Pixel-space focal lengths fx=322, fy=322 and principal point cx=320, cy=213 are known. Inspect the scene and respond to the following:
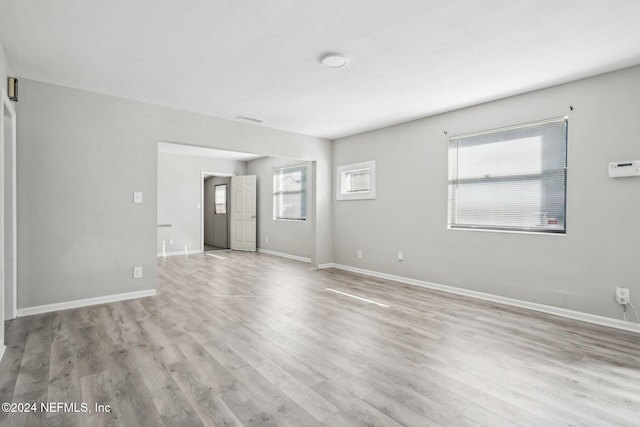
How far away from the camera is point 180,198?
8016mm

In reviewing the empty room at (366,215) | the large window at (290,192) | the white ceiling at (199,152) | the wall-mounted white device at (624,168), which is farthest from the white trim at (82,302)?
the wall-mounted white device at (624,168)

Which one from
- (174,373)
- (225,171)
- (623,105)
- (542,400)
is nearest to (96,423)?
(174,373)

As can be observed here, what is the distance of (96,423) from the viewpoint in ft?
5.48

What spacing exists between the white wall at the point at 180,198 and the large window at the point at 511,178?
6248mm

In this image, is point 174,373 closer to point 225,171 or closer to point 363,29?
point 363,29

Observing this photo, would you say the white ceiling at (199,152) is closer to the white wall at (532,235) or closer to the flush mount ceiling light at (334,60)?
the white wall at (532,235)

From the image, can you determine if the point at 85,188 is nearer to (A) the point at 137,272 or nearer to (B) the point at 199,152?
(A) the point at 137,272

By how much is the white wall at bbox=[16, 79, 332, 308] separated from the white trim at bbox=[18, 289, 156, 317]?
53 millimetres

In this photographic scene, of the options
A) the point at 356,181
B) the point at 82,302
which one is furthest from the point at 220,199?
the point at 82,302

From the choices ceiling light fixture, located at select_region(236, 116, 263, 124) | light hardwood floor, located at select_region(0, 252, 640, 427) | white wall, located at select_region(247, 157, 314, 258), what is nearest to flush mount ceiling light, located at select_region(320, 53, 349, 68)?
ceiling light fixture, located at select_region(236, 116, 263, 124)

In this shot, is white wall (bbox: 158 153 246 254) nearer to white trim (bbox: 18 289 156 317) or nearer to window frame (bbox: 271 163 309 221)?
window frame (bbox: 271 163 309 221)

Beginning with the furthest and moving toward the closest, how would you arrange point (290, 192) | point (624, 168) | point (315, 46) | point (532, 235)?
point (290, 192)
point (532, 235)
point (624, 168)
point (315, 46)

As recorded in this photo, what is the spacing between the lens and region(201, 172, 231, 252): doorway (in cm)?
936

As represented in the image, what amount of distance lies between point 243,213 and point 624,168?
24.4ft
